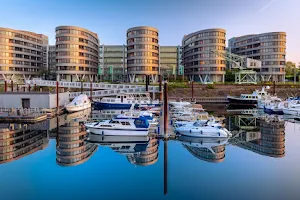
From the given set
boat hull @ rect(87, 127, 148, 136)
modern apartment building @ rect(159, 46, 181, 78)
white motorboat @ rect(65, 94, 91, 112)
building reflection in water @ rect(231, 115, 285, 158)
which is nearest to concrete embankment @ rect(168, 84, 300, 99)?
white motorboat @ rect(65, 94, 91, 112)

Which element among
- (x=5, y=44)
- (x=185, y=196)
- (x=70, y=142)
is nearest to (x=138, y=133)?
(x=70, y=142)

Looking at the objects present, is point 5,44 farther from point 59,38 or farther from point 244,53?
point 244,53

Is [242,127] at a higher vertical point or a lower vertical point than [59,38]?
lower

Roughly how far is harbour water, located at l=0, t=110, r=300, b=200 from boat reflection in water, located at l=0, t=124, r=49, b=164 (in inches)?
3.0

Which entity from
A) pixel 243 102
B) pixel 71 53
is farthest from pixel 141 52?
pixel 243 102

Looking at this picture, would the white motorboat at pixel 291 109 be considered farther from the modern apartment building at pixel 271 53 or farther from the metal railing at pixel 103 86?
the modern apartment building at pixel 271 53

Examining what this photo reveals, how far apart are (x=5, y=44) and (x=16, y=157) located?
86759 millimetres

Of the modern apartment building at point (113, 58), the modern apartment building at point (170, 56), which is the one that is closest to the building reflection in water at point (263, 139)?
the modern apartment building at point (170, 56)

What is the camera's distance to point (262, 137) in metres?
29.7

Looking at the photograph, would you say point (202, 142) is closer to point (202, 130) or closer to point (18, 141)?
point (202, 130)

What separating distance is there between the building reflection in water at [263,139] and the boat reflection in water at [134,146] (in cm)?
872

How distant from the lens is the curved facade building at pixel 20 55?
311 ft

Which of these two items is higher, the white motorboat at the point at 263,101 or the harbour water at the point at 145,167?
the white motorboat at the point at 263,101

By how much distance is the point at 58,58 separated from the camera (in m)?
90.1
